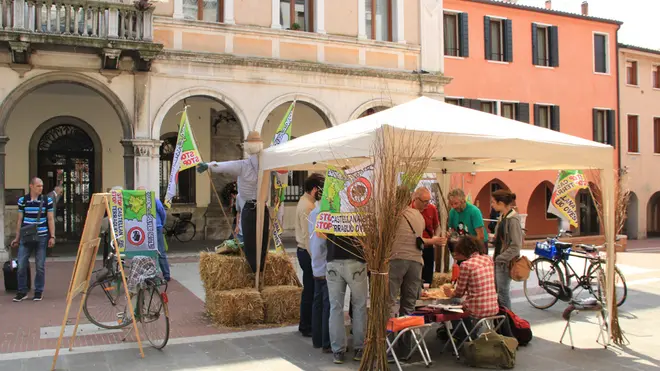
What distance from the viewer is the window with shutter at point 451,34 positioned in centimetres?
2278

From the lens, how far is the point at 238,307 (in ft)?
26.3

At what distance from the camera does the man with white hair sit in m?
8.35

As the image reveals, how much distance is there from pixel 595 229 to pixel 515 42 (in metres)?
9.65

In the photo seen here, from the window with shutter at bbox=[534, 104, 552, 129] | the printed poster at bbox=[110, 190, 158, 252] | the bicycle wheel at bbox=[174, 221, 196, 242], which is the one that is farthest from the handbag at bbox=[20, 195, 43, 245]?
the window with shutter at bbox=[534, 104, 552, 129]

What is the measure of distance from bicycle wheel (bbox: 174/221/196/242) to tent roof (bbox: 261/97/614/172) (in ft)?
40.7

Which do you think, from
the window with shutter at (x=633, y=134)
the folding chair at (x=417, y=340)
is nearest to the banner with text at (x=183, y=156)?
the folding chair at (x=417, y=340)

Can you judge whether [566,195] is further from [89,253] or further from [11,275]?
[11,275]

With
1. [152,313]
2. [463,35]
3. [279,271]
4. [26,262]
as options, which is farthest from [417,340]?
[463,35]

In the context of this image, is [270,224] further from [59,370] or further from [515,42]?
[515,42]

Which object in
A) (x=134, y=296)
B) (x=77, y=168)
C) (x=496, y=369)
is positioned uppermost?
(x=77, y=168)

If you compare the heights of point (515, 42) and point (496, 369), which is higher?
point (515, 42)

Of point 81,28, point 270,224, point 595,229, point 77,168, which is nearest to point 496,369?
point 270,224

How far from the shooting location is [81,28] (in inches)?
576

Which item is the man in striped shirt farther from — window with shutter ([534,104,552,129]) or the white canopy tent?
window with shutter ([534,104,552,129])
